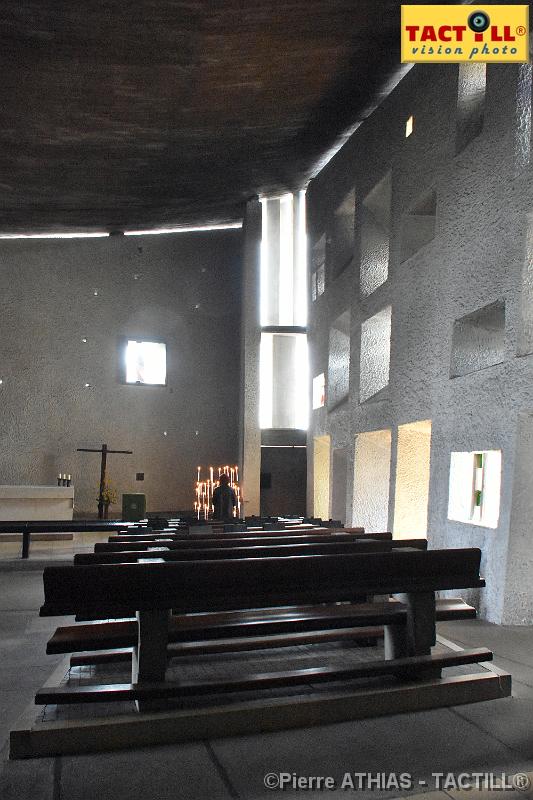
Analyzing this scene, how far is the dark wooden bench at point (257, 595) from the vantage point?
236 centimetres

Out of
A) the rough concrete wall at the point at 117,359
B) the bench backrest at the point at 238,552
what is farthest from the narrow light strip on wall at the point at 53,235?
the bench backrest at the point at 238,552

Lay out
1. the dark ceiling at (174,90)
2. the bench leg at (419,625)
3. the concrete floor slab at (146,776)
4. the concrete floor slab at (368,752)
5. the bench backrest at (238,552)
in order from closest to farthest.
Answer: the concrete floor slab at (146,776), the concrete floor slab at (368,752), the bench leg at (419,625), the bench backrest at (238,552), the dark ceiling at (174,90)

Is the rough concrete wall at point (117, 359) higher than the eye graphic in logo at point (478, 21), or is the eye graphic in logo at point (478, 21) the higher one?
the eye graphic in logo at point (478, 21)

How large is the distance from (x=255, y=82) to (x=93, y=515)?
9208 millimetres

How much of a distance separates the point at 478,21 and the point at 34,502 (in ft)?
29.9

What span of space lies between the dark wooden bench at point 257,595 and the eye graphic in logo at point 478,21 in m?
4.76

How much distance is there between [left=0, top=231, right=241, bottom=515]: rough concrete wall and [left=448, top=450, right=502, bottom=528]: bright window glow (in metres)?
9.04

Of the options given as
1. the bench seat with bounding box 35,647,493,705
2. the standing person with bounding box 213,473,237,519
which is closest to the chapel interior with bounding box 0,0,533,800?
the bench seat with bounding box 35,647,493,705

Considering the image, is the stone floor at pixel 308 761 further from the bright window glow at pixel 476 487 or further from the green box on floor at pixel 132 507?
the green box on floor at pixel 132 507

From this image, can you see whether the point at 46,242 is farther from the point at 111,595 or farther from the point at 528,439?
the point at 111,595

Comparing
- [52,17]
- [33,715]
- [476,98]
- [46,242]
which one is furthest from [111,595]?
[46,242]

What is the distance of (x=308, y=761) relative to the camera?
2170 mm

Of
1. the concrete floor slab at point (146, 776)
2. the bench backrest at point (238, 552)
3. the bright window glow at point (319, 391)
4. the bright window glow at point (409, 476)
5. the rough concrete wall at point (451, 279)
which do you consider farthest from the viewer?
the bright window glow at point (319, 391)

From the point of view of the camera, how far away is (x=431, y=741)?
2330 mm
